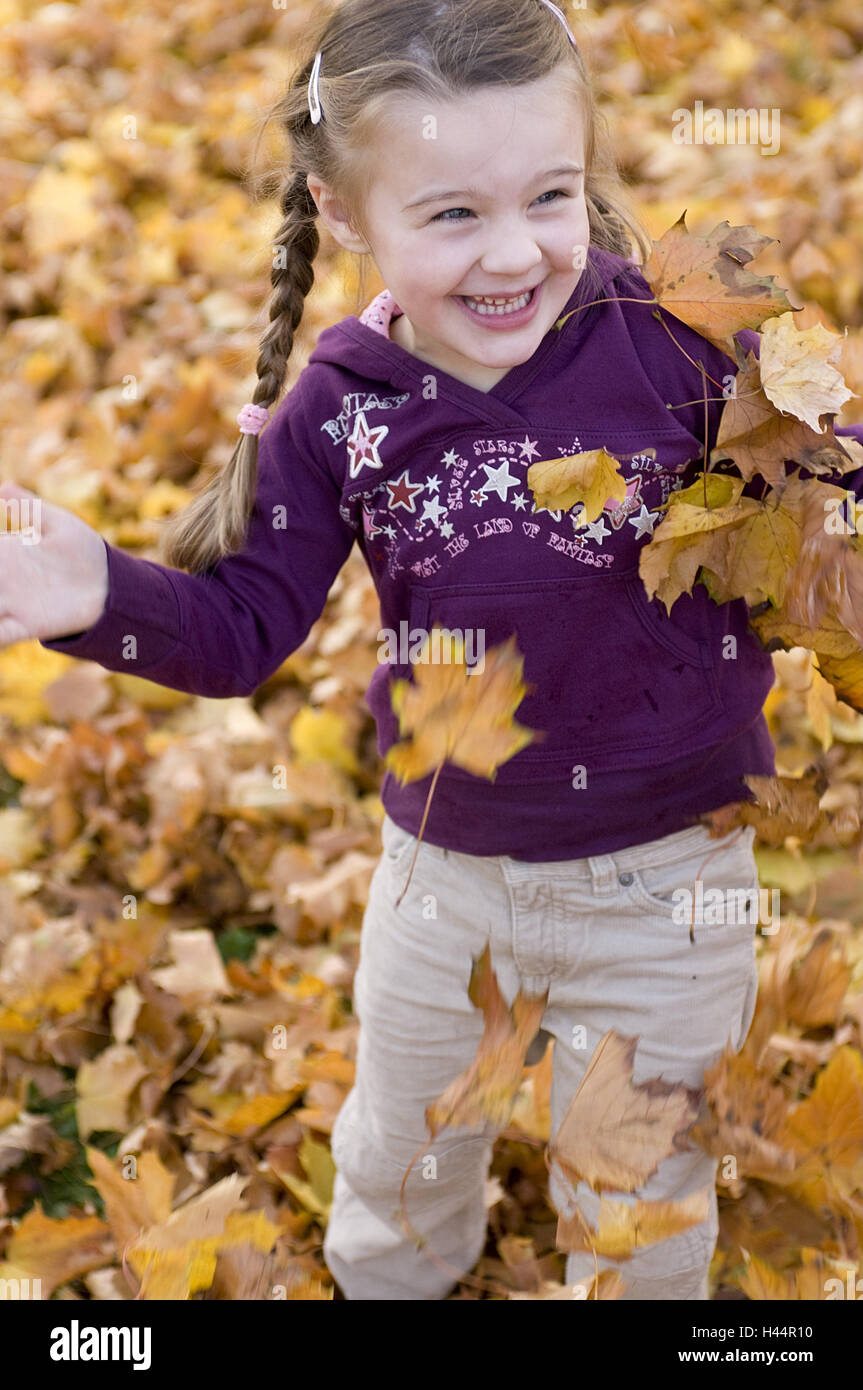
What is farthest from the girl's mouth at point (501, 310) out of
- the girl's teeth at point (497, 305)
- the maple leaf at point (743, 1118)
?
the maple leaf at point (743, 1118)

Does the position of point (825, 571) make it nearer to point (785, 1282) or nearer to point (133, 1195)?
point (785, 1282)

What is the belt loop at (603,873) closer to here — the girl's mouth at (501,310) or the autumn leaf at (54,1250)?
the girl's mouth at (501,310)

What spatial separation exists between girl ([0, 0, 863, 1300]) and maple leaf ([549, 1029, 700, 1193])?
72mm

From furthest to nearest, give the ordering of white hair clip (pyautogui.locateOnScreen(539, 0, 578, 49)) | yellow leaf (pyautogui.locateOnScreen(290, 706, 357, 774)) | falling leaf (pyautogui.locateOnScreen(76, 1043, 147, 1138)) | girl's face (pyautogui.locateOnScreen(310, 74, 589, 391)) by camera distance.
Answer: yellow leaf (pyautogui.locateOnScreen(290, 706, 357, 774)) → falling leaf (pyautogui.locateOnScreen(76, 1043, 147, 1138)) → white hair clip (pyautogui.locateOnScreen(539, 0, 578, 49)) → girl's face (pyautogui.locateOnScreen(310, 74, 589, 391))

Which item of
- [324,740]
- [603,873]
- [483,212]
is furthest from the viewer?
[324,740]

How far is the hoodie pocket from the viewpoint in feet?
4.25

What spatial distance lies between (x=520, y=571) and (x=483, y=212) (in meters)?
0.33

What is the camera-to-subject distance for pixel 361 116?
46.9 inches

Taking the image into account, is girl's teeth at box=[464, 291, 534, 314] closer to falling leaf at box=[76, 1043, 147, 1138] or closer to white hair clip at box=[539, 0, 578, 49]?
white hair clip at box=[539, 0, 578, 49]

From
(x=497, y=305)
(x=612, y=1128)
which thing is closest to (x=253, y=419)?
(x=497, y=305)

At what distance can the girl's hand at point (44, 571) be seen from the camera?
3.84 feet

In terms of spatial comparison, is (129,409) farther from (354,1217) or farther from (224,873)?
(354,1217)

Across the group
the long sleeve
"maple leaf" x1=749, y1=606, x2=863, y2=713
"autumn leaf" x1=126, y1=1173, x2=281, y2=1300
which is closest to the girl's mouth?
the long sleeve
